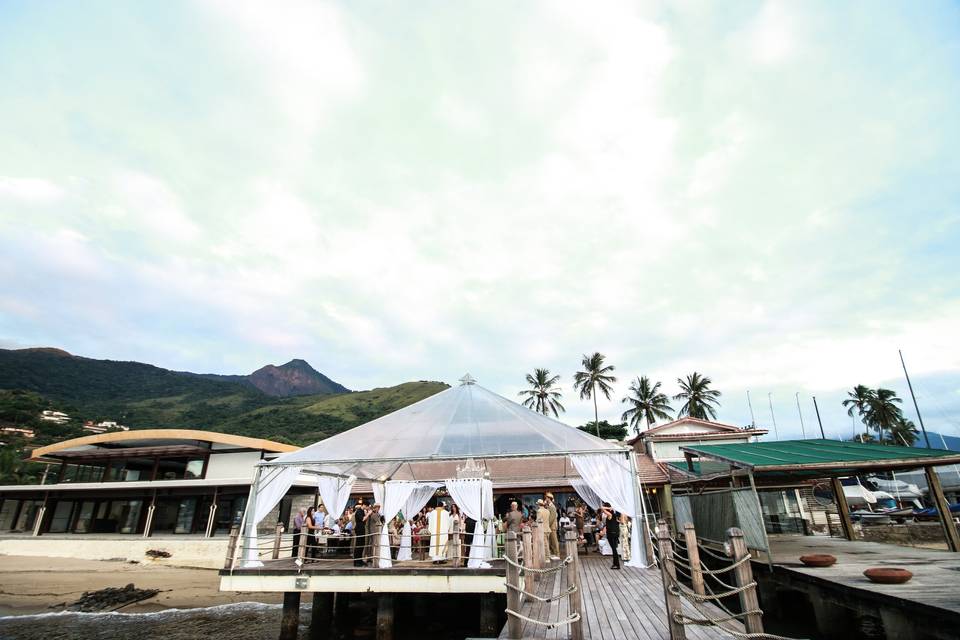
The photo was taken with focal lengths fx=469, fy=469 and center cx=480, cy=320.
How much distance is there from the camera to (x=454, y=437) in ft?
47.4

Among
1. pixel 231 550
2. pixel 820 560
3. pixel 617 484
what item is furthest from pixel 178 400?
pixel 820 560

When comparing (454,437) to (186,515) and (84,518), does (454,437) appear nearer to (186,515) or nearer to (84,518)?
(186,515)

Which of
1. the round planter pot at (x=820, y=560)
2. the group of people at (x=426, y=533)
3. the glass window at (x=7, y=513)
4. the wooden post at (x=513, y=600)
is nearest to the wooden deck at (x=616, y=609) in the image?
the wooden post at (x=513, y=600)

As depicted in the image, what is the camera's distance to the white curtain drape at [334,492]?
16320 millimetres

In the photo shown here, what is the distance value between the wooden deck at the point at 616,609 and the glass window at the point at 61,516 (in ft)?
107

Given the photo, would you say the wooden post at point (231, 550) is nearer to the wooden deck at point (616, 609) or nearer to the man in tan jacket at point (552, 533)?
the wooden deck at point (616, 609)

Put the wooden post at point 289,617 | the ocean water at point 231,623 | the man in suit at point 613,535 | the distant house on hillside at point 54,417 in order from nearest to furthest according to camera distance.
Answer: the wooden post at point 289,617, the man in suit at point 613,535, the ocean water at point 231,623, the distant house on hillside at point 54,417

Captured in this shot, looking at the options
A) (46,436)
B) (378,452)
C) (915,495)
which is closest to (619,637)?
(378,452)

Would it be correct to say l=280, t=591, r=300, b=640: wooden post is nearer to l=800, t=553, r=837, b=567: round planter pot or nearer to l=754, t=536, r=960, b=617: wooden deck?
l=754, t=536, r=960, b=617: wooden deck

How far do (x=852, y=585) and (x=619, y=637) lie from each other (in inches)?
223

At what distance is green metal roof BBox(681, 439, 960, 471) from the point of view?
13375mm

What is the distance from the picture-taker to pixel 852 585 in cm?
910

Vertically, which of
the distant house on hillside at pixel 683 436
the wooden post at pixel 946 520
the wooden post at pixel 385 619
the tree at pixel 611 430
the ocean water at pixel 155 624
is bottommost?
the ocean water at pixel 155 624

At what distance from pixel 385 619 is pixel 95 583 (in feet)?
56.7
